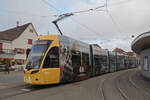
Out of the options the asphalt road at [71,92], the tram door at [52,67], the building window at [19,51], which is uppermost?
the building window at [19,51]

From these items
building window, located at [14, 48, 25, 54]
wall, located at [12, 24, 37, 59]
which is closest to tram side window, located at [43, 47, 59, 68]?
wall, located at [12, 24, 37, 59]

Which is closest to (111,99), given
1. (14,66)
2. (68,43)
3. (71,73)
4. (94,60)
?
(71,73)

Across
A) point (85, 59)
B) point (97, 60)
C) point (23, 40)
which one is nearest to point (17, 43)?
point (23, 40)

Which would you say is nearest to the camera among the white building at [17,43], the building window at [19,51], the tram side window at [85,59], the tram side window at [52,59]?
the tram side window at [52,59]

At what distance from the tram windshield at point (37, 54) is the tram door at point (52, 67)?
394 mm

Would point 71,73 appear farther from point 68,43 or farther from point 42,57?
point 42,57

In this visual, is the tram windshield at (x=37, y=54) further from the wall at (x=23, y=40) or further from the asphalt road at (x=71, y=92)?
the wall at (x=23, y=40)

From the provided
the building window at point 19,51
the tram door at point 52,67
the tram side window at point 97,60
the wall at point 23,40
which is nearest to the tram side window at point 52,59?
the tram door at point 52,67

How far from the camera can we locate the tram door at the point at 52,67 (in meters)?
10.1

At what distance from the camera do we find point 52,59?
1066cm

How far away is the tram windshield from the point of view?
10195mm

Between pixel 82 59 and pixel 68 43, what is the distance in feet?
9.00

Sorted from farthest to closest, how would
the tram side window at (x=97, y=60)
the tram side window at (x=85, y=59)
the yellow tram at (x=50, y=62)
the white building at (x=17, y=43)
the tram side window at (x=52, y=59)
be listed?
the white building at (x=17, y=43), the tram side window at (x=97, y=60), the tram side window at (x=85, y=59), the tram side window at (x=52, y=59), the yellow tram at (x=50, y=62)

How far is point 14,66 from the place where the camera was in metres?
33.4
